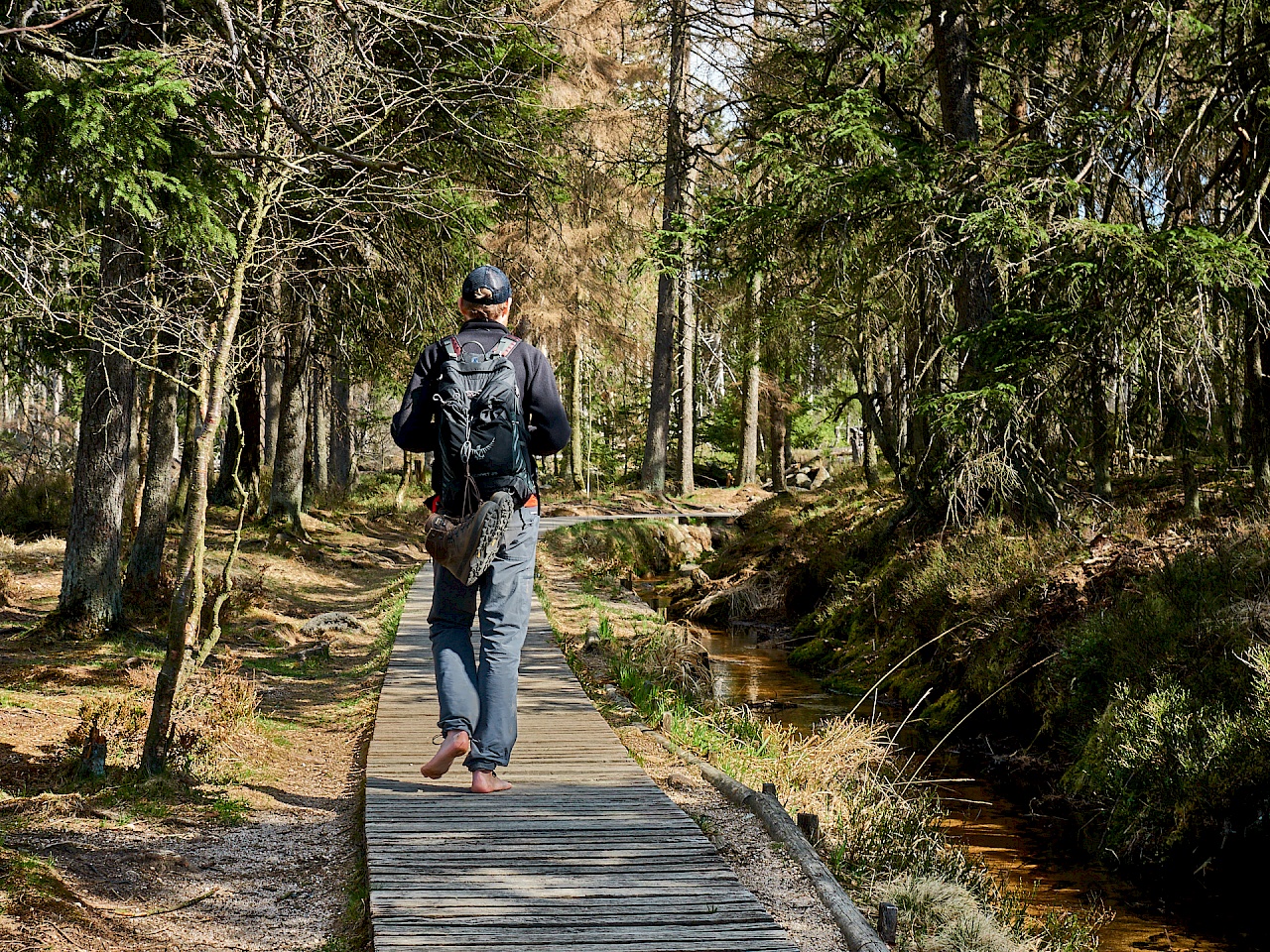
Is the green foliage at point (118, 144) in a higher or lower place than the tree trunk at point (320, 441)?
higher

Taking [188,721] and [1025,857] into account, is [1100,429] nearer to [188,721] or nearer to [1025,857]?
[1025,857]

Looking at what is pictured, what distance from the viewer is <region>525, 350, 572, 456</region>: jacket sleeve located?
4.85 meters

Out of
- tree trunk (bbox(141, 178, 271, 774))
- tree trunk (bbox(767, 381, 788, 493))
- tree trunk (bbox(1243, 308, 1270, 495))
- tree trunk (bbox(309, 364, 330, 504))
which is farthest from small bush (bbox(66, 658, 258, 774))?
tree trunk (bbox(767, 381, 788, 493))

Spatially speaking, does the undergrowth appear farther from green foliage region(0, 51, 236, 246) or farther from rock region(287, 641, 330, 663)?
green foliage region(0, 51, 236, 246)

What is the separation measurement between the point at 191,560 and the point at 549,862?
2447 millimetres

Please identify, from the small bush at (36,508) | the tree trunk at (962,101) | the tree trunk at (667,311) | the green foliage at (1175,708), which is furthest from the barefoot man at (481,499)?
the tree trunk at (667,311)

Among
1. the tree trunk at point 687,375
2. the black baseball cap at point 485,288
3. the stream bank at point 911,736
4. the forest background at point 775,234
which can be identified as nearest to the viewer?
the black baseball cap at point 485,288

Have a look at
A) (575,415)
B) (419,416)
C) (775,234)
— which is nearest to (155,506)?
(775,234)

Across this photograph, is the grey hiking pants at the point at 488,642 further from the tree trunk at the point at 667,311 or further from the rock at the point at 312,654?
the tree trunk at the point at 667,311

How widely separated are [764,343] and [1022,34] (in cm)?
1186

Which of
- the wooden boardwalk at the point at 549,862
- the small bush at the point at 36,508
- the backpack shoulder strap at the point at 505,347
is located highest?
the backpack shoulder strap at the point at 505,347

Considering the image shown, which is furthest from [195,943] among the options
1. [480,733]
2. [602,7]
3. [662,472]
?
[662,472]

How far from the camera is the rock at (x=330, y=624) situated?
11555mm

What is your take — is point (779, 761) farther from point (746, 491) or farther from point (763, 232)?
point (746, 491)
